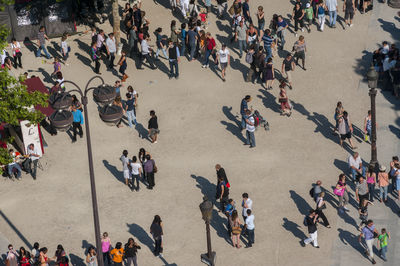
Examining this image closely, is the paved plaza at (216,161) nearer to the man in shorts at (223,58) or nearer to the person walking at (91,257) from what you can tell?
the man in shorts at (223,58)

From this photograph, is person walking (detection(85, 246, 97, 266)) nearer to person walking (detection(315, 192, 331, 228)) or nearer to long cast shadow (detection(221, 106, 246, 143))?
person walking (detection(315, 192, 331, 228))

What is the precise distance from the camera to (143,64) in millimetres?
40812

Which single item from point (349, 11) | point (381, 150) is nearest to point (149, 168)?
point (381, 150)

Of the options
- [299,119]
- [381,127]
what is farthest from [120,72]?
[381,127]

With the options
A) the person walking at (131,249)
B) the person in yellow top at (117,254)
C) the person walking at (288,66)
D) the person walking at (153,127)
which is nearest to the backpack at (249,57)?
the person walking at (288,66)

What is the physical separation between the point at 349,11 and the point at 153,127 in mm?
11499

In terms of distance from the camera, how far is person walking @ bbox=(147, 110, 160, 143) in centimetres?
3581

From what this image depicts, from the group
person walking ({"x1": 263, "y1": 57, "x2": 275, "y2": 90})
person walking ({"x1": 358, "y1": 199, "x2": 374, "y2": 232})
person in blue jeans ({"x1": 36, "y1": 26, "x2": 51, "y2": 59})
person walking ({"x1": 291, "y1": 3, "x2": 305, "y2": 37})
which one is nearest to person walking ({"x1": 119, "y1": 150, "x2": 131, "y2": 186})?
person walking ({"x1": 263, "y1": 57, "x2": 275, "y2": 90})

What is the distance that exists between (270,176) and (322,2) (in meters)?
11.0

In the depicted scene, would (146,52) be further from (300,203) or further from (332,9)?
(300,203)

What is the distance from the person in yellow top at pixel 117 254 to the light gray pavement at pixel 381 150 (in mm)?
6651

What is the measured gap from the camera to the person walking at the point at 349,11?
42094mm

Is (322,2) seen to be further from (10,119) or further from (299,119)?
(10,119)

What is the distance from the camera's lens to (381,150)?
117 feet
